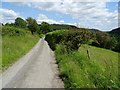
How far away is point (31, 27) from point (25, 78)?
96.4 m

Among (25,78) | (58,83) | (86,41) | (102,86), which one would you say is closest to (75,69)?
(58,83)

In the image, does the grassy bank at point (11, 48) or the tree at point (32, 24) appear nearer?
the grassy bank at point (11, 48)

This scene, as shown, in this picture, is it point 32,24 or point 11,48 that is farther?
point 32,24

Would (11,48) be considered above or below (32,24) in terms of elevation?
above

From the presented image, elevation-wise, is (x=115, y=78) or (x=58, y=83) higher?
(x=115, y=78)

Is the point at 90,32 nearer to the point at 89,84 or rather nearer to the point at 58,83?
the point at 58,83

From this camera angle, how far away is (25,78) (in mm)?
12930

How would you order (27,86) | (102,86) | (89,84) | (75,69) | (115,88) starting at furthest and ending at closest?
(75,69)
(27,86)
(89,84)
(102,86)
(115,88)

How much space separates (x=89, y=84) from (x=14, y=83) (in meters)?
3.74

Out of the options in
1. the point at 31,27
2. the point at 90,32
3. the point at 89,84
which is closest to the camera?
the point at 89,84

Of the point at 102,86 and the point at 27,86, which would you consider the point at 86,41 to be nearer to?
the point at 27,86

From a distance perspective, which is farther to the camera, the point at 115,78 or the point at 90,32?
the point at 90,32

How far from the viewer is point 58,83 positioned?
11.8 metres

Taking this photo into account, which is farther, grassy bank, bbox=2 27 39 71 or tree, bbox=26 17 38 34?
tree, bbox=26 17 38 34
